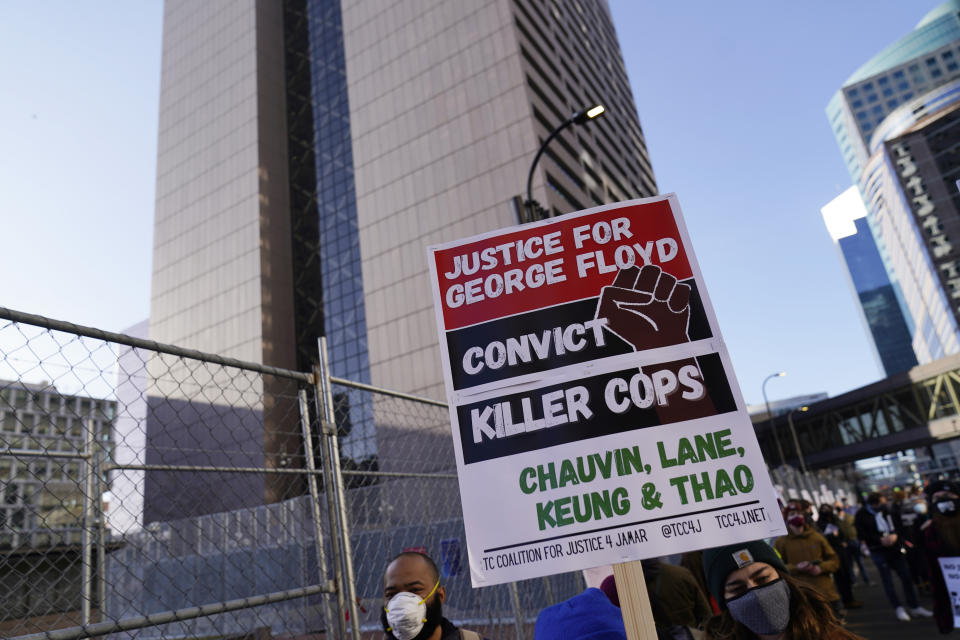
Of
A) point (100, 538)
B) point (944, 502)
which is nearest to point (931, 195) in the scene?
point (944, 502)

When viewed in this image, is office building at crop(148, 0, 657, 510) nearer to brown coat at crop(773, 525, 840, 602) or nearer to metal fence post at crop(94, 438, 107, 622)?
metal fence post at crop(94, 438, 107, 622)

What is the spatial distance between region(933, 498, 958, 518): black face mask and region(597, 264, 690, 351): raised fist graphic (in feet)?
17.2

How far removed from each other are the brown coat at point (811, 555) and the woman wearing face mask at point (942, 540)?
1193 millimetres

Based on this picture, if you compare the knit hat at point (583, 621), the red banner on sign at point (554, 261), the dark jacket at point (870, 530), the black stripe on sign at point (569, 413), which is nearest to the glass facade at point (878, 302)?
the dark jacket at point (870, 530)

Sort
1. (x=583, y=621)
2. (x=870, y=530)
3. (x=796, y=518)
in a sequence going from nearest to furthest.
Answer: (x=583, y=621), (x=796, y=518), (x=870, y=530)

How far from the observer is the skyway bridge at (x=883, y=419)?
41.5 meters

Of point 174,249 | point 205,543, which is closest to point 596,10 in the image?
point 174,249

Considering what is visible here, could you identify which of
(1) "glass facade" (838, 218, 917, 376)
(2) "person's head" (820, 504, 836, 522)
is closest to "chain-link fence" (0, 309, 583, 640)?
(2) "person's head" (820, 504, 836, 522)

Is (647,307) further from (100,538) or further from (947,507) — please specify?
(100,538)

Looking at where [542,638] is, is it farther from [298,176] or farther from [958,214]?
[958,214]

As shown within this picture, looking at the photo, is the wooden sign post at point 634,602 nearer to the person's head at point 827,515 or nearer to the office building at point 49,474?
the office building at point 49,474

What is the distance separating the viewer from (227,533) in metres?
13.0

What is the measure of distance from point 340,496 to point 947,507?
19.0 ft

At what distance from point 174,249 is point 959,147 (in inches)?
3151
